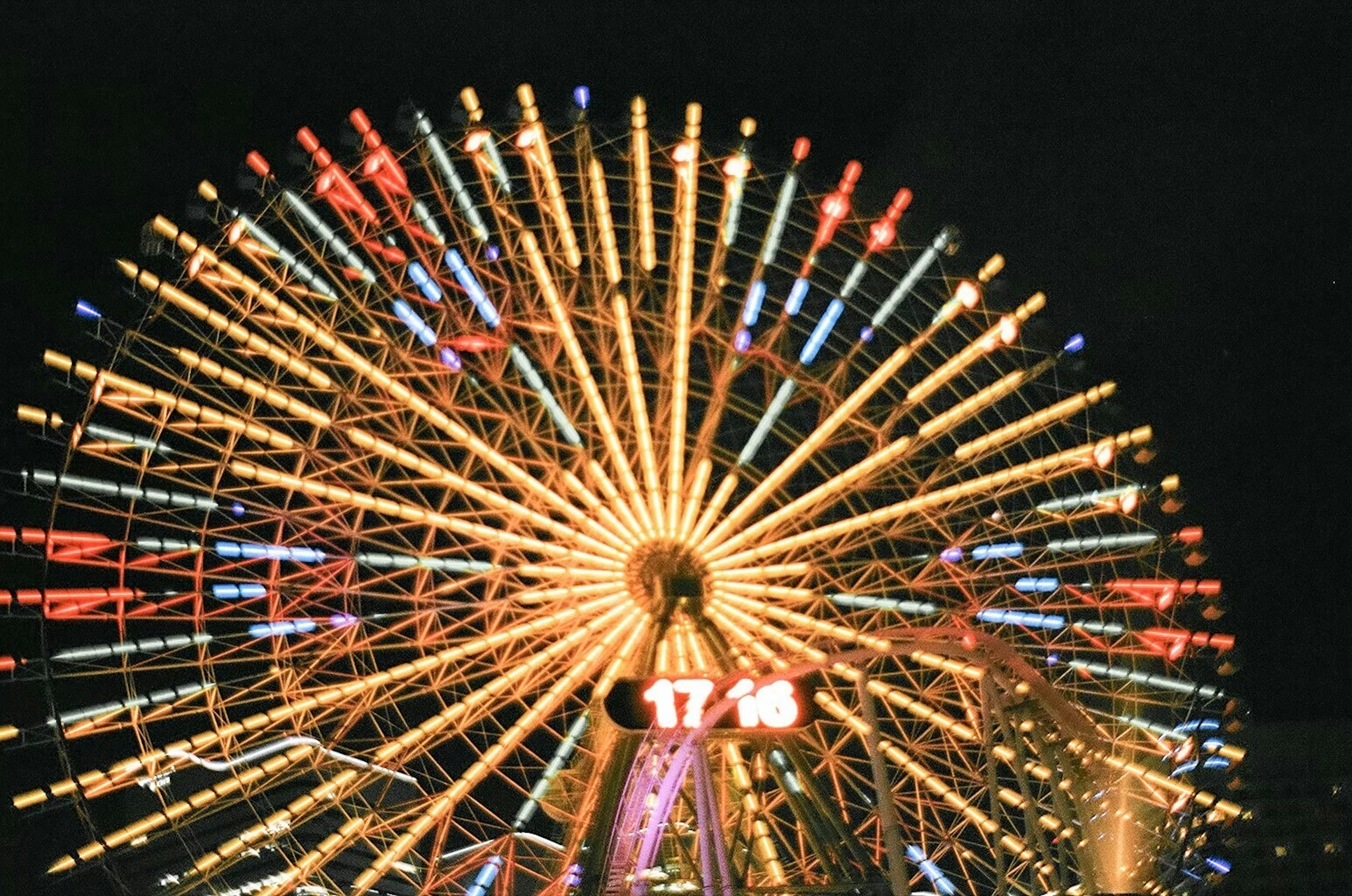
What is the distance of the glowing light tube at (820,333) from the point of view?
25.5 m

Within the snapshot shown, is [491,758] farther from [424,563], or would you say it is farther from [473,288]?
[473,288]

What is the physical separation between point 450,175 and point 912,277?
681 centimetres

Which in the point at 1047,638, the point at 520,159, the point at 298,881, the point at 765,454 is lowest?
the point at 298,881

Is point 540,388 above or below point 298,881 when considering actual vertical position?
above

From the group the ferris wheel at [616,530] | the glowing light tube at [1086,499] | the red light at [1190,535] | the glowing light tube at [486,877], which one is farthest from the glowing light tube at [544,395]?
the red light at [1190,535]

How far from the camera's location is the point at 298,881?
75.2ft

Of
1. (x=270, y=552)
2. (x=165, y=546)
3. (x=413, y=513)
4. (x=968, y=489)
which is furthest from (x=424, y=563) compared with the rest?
(x=968, y=489)

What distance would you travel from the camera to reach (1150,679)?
86.5ft

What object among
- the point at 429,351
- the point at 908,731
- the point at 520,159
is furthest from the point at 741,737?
the point at 520,159

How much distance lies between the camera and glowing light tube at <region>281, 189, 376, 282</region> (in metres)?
24.6

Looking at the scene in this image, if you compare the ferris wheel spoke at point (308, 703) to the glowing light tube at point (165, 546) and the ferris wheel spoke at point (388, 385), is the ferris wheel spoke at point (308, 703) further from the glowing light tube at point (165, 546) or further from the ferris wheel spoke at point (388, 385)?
the glowing light tube at point (165, 546)

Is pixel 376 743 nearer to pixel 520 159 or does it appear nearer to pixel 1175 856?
pixel 520 159

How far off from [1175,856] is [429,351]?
12417 millimetres

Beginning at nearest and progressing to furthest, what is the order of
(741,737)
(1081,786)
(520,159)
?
(1081,786)
(741,737)
(520,159)
